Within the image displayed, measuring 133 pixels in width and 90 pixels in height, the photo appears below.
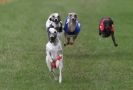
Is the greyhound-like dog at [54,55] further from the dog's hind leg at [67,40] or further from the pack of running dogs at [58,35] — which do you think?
the dog's hind leg at [67,40]

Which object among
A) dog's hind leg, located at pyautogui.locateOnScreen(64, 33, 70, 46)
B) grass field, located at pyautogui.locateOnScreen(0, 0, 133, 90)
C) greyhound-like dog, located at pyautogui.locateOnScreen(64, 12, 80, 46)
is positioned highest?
greyhound-like dog, located at pyautogui.locateOnScreen(64, 12, 80, 46)

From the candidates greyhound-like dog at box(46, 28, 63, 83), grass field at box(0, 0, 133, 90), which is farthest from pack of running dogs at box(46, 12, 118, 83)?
grass field at box(0, 0, 133, 90)

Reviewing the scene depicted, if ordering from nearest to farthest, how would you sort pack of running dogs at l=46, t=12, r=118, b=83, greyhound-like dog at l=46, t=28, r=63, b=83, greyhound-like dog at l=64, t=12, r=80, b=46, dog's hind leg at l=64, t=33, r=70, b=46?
greyhound-like dog at l=46, t=28, r=63, b=83, pack of running dogs at l=46, t=12, r=118, b=83, greyhound-like dog at l=64, t=12, r=80, b=46, dog's hind leg at l=64, t=33, r=70, b=46

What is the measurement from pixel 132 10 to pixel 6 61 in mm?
14278

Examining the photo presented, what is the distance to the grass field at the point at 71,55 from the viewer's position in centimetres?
1201

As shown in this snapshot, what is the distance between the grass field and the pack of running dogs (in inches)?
12.5

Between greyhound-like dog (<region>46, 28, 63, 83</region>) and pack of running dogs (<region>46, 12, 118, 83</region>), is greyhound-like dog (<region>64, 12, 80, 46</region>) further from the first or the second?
greyhound-like dog (<region>46, 28, 63, 83</region>)

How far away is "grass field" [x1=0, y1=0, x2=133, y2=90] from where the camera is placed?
39.4 feet

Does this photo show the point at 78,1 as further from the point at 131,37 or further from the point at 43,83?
the point at 43,83

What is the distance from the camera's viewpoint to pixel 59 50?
476 inches

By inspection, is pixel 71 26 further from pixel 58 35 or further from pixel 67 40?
pixel 58 35

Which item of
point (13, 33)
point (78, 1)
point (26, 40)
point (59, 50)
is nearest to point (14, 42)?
point (26, 40)

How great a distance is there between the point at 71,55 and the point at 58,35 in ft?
5.83

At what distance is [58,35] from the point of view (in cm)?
1384
